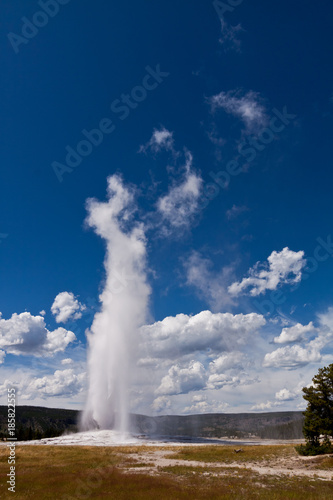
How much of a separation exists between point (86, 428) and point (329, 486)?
10558 centimetres

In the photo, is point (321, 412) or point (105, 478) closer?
point (105, 478)

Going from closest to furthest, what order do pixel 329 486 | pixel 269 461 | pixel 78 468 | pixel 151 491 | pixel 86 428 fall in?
pixel 151 491
pixel 329 486
pixel 78 468
pixel 269 461
pixel 86 428

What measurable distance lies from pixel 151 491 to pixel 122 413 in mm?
98597

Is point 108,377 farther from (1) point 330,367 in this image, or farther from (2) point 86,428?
(1) point 330,367

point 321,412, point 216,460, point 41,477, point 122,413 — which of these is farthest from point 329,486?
point 122,413

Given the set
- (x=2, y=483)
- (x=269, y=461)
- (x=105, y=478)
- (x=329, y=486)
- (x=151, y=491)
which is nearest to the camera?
(x=151, y=491)

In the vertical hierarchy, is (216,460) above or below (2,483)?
below

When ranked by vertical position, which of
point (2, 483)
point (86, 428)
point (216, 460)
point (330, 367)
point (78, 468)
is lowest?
point (86, 428)

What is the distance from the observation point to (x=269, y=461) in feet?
147

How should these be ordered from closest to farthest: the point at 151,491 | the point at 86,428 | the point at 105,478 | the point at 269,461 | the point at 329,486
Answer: the point at 151,491 → the point at 329,486 → the point at 105,478 → the point at 269,461 → the point at 86,428

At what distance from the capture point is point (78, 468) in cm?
3878

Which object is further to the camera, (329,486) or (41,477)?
(41,477)

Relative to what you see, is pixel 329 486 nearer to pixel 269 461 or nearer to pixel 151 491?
pixel 151 491

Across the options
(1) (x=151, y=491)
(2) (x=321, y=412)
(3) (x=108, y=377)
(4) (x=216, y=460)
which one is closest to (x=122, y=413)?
(3) (x=108, y=377)
